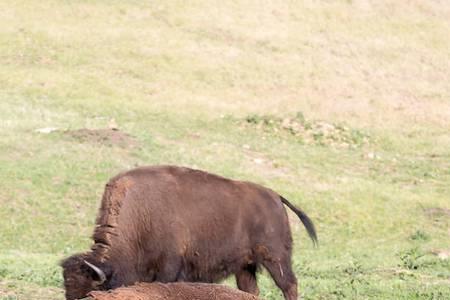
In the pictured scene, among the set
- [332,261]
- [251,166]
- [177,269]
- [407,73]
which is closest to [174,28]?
[407,73]

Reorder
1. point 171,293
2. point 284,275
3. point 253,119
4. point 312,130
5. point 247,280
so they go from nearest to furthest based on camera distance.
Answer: point 171,293
point 247,280
point 284,275
point 312,130
point 253,119

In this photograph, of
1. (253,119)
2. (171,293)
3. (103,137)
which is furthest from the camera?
(253,119)

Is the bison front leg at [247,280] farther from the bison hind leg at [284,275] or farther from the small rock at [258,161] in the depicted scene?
the small rock at [258,161]

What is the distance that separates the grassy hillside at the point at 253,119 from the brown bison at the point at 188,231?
5.30 feet

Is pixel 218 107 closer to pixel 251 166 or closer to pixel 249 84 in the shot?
pixel 249 84

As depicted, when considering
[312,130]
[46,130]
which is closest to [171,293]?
[46,130]

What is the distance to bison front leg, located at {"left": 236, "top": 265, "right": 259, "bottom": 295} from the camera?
12405mm

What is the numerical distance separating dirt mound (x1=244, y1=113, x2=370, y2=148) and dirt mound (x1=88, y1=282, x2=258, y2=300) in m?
23.9

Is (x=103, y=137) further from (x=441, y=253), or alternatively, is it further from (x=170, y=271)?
(x=170, y=271)

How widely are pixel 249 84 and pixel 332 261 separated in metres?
20.1

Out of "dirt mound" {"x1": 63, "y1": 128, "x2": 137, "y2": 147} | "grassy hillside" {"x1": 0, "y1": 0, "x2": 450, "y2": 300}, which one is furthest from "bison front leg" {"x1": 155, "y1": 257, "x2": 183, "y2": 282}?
"dirt mound" {"x1": 63, "y1": 128, "x2": 137, "y2": 147}

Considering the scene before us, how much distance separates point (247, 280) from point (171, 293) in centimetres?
571

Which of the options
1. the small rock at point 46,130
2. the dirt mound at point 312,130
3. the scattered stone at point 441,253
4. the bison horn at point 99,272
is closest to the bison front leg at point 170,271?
the bison horn at point 99,272

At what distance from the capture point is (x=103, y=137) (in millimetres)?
25828
